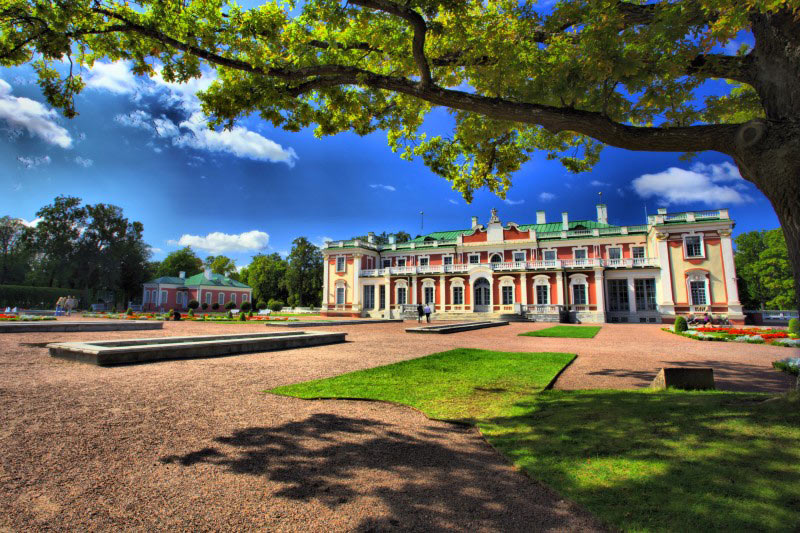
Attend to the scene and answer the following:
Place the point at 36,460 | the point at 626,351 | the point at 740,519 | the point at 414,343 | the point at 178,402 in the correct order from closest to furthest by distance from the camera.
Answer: the point at 740,519
the point at 36,460
the point at 178,402
the point at 626,351
the point at 414,343

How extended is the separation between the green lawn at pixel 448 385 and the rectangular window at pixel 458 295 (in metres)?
29.1

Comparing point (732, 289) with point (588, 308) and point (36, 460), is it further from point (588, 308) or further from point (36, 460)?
point (36, 460)

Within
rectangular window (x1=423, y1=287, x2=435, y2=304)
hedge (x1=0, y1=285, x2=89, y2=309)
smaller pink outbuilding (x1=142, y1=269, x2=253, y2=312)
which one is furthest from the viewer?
smaller pink outbuilding (x1=142, y1=269, x2=253, y2=312)

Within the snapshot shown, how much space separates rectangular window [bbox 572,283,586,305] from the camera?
109 feet

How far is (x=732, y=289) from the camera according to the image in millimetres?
28719

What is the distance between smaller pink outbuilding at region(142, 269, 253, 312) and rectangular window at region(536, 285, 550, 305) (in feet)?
130

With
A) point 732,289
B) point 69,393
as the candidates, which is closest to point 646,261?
point 732,289

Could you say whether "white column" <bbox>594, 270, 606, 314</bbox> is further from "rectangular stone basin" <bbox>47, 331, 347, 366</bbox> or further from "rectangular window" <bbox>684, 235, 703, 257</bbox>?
"rectangular stone basin" <bbox>47, 331, 347, 366</bbox>

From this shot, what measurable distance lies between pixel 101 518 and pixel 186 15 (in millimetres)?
6539

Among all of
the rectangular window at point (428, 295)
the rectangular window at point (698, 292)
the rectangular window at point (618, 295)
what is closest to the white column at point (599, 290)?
the rectangular window at point (618, 295)

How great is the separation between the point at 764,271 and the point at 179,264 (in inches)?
3175

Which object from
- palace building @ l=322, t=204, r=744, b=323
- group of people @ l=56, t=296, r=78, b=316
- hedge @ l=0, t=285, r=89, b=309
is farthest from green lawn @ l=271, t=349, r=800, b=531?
hedge @ l=0, t=285, r=89, b=309

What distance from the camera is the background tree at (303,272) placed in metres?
52.8

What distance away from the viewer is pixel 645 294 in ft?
106
